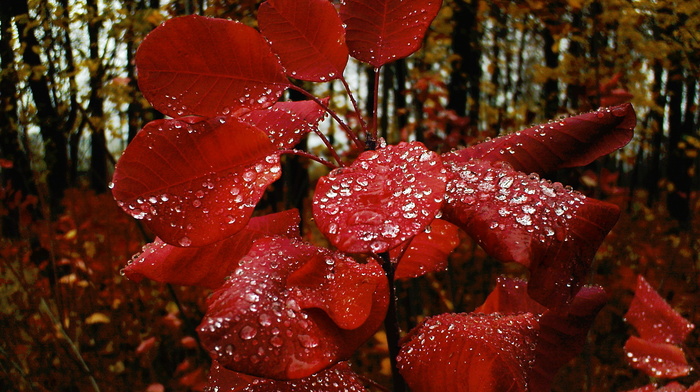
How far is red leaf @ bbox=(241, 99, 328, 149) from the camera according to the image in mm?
444

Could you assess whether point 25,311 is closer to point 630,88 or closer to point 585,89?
point 585,89

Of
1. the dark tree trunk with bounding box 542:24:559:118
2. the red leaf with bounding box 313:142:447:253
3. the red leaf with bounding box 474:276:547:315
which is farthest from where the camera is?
the dark tree trunk with bounding box 542:24:559:118

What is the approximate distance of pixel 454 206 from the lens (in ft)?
1.15

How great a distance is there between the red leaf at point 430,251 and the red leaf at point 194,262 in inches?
6.1

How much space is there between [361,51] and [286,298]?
0.77 ft

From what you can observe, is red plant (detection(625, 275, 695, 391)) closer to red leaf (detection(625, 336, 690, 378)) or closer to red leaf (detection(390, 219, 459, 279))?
red leaf (detection(625, 336, 690, 378))

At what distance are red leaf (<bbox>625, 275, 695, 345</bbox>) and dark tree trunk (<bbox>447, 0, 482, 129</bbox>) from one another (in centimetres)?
203

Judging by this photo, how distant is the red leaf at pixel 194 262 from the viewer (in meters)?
0.45

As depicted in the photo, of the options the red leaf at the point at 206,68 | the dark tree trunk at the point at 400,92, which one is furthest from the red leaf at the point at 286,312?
the dark tree trunk at the point at 400,92

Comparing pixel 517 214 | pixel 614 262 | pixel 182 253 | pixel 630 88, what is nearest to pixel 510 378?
pixel 517 214

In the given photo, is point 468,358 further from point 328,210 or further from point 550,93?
point 550,93

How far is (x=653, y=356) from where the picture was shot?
79cm

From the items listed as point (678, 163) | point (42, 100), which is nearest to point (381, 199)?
point (42, 100)

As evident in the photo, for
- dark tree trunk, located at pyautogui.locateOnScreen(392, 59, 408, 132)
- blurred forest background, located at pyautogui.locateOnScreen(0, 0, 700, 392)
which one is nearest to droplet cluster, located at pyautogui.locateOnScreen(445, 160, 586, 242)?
blurred forest background, located at pyautogui.locateOnScreen(0, 0, 700, 392)
